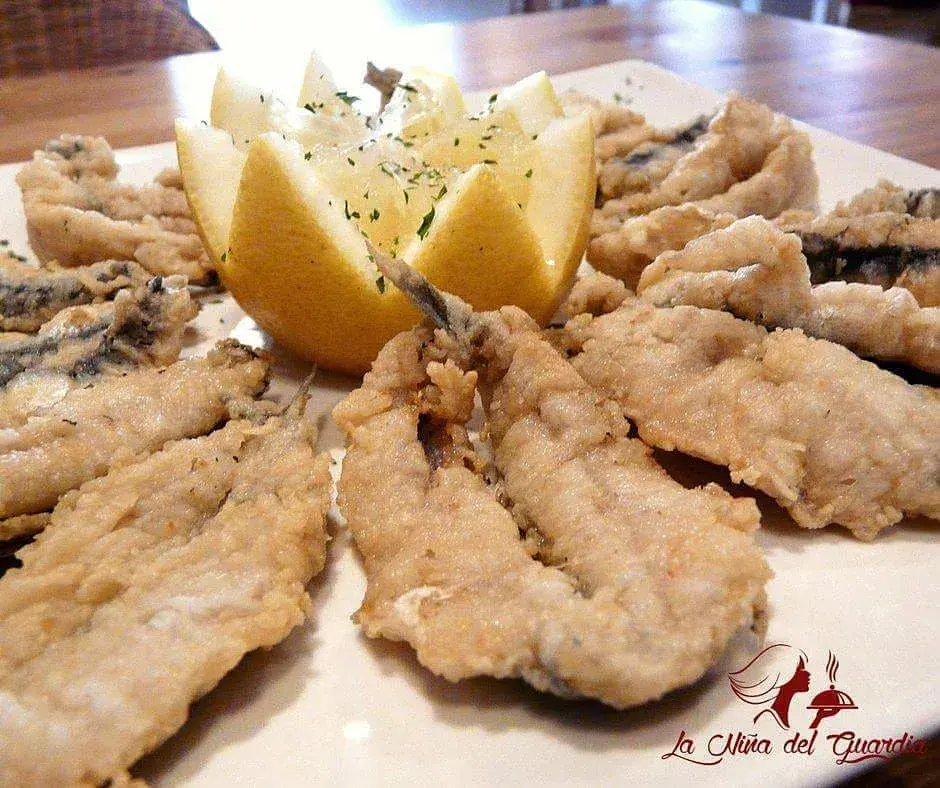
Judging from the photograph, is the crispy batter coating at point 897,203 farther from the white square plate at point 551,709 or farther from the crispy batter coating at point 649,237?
the white square plate at point 551,709

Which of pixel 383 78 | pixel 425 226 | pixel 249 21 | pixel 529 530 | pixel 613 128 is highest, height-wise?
pixel 383 78

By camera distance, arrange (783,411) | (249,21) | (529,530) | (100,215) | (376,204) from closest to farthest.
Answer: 1. (529,530)
2. (783,411)
3. (376,204)
4. (100,215)
5. (249,21)

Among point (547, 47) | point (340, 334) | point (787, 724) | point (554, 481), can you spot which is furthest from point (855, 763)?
point (547, 47)

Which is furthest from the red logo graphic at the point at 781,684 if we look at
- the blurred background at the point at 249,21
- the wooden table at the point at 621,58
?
the blurred background at the point at 249,21

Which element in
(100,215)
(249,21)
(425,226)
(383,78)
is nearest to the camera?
(425,226)

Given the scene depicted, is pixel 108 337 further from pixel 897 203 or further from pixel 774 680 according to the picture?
pixel 897 203

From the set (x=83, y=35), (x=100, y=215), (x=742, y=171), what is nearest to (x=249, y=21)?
(x=83, y=35)

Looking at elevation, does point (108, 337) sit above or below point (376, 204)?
below

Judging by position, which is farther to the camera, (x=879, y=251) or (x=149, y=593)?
(x=879, y=251)
